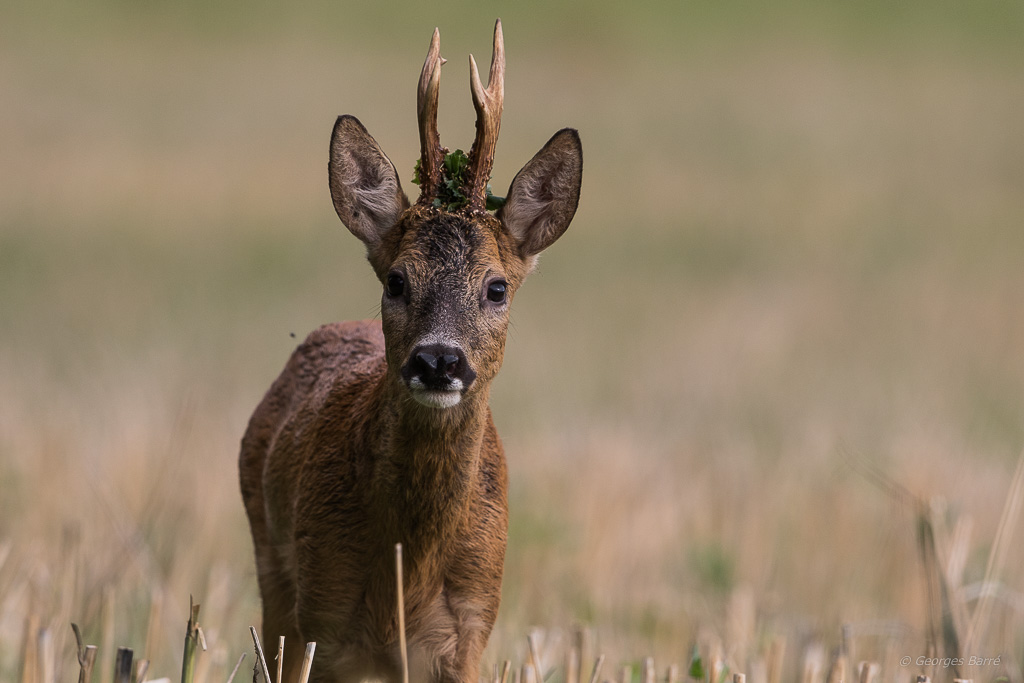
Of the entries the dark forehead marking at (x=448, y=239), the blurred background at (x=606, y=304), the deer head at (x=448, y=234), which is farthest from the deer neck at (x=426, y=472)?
the blurred background at (x=606, y=304)

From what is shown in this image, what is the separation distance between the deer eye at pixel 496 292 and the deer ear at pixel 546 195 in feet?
1.21

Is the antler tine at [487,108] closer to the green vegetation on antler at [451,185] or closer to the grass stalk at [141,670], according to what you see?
the green vegetation on antler at [451,185]

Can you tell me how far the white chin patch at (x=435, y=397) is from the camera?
16.7ft

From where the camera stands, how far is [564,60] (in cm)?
3756

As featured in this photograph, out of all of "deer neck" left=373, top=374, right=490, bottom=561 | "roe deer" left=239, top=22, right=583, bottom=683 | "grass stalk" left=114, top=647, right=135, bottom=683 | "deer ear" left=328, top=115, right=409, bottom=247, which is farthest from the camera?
"deer ear" left=328, top=115, right=409, bottom=247

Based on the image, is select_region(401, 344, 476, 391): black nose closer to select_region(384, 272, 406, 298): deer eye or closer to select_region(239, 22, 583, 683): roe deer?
select_region(239, 22, 583, 683): roe deer

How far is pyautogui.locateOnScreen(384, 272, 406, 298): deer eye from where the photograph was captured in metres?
5.55

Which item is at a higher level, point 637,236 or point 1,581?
point 637,236

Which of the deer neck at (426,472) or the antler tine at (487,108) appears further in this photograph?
the deer neck at (426,472)

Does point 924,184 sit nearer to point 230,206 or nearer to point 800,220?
point 800,220

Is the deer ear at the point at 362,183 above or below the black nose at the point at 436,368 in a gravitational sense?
above

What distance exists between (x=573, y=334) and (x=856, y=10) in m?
27.6

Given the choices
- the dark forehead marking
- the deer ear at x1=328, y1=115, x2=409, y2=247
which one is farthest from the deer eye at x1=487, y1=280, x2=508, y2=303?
the deer ear at x1=328, y1=115, x2=409, y2=247

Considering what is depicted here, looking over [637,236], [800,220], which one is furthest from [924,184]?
[637,236]
